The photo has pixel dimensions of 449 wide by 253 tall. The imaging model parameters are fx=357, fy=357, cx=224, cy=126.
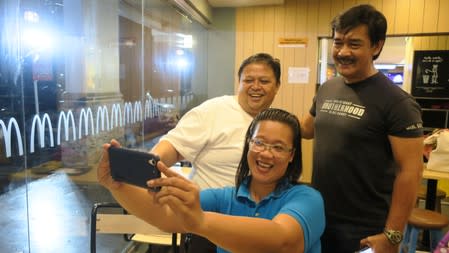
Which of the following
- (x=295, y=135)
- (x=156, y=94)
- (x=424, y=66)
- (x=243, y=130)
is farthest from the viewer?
(x=424, y=66)

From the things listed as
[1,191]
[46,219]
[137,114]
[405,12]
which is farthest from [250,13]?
[1,191]

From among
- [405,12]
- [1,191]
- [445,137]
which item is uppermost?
[405,12]

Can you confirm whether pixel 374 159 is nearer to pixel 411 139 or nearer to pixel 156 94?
pixel 411 139

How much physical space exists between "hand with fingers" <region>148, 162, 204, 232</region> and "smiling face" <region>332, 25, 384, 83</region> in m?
0.85

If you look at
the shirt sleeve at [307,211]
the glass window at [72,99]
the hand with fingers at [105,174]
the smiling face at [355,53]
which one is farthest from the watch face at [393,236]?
the glass window at [72,99]

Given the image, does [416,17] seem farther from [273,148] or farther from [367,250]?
[273,148]

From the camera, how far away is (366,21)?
4.07 ft

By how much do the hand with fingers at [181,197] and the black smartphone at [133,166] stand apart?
0.8 inches

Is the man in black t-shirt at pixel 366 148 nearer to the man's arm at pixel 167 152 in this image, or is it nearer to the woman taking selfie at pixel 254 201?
the woman taking selfie at pixel 254 201

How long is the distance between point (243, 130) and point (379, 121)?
1.62 feet

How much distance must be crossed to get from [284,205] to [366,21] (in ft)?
2.38

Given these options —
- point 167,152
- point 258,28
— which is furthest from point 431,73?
point 167,152

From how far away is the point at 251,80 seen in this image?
58.0 inches

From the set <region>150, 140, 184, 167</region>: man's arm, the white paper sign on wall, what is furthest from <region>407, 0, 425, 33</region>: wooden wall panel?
<region>150, 140, 184, 167</region>: man's arm
